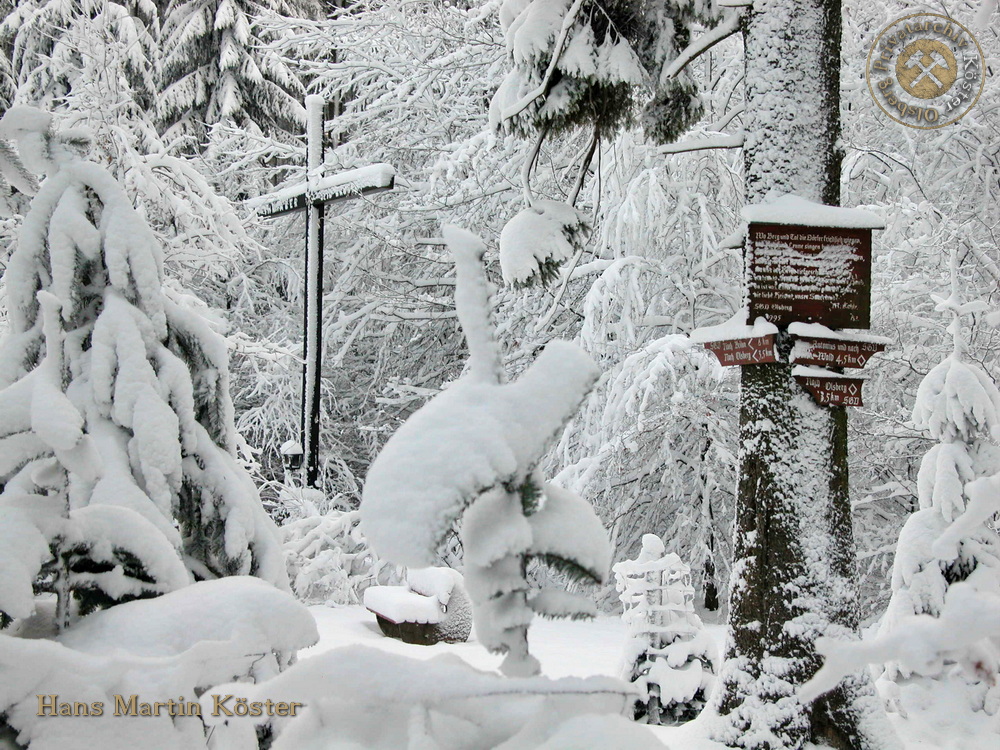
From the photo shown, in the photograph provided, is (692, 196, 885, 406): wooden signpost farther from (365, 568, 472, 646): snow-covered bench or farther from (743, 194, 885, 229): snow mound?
(365, 568, 472, 646): snow-covered bench

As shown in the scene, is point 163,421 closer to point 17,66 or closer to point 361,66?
point 361,66

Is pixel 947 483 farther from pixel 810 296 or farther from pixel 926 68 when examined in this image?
pixel 926 68

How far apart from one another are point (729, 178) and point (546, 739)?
33.0 ft

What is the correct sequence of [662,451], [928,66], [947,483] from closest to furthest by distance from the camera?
[947,483], [928,66], [662,451]

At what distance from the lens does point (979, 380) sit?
567 centimetres

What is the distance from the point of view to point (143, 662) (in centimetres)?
214

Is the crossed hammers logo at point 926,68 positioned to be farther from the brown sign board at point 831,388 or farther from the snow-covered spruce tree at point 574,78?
the brown sign board at point 831,388

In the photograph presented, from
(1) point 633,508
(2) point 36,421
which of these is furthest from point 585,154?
(1) point 633,508

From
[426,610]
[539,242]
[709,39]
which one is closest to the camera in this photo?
[709,39]

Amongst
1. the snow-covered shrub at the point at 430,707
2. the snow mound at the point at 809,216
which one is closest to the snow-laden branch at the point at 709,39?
the snow mound at the point at 809,216

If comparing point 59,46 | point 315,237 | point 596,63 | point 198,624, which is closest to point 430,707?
point 198,624

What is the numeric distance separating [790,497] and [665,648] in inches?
68.3

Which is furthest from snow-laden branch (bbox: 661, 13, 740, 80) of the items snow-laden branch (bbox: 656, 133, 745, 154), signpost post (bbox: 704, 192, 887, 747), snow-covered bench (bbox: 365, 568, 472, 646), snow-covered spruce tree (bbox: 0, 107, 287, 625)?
snow-covered bench (bbox: 365, 568, 472, 646)

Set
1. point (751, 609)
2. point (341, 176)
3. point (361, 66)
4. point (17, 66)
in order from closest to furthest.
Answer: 1. point (751, 609)
2. point (341, 176)
3. point (361, 66)
4. point (17, 66)
